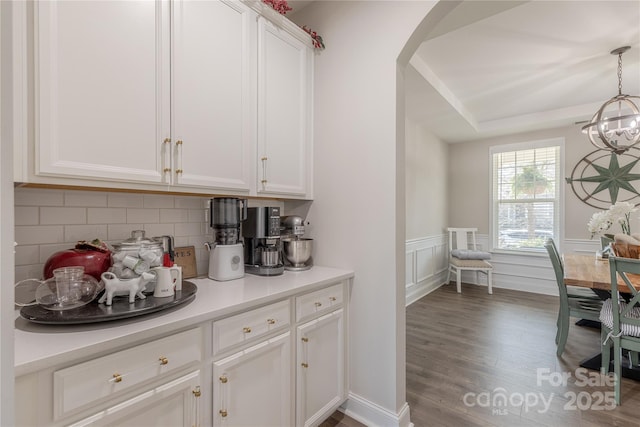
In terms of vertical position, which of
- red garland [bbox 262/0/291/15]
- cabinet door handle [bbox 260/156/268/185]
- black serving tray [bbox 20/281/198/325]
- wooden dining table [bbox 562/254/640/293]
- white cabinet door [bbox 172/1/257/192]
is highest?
red garland [bbox 262/0/291/15]

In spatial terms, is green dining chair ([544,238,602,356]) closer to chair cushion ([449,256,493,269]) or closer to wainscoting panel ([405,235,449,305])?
wainscoting panel ([405,235,449,305])

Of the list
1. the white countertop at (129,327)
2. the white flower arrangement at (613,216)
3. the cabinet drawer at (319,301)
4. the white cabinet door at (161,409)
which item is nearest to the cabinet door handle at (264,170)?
the white countertop at (129,327)

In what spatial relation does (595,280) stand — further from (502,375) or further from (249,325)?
(249,325)

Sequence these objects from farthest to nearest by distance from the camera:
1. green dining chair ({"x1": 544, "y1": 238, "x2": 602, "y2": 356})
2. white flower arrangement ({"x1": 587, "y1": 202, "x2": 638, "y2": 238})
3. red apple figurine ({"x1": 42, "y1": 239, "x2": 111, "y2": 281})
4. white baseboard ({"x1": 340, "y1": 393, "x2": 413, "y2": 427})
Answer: white flower arrangement ({"x1": 587, "y1": 202, "x2": 638, "y2": 238})
green dining chair ({"x1": 544, "y1": 238, "x2": 602, "y2": 356})
white baseboard ({"x1": 340, "y1": 393, "x2": 413, "y2": 427})
red apple figurine ({"x1": 42, "y1": 239, "x2": 111, "y2": 281})

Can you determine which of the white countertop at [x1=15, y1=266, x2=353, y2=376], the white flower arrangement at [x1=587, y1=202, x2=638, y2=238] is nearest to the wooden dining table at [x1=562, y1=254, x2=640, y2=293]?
the white flower arrangement at [x1=587, y1=202, x2=638, y2=238]

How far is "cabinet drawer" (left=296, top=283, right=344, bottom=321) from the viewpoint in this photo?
1.49 m

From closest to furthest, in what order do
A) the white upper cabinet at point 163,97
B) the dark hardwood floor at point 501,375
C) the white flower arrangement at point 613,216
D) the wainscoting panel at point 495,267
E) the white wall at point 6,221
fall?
the white wall at point 6,221, the white upper cabinet at point 163,97, the dark hardwood floor at point 501,375, the white flower arrangement at point 613,216, the wainscoting panel at point 495,267

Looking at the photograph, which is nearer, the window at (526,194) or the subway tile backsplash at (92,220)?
the subway tile backsplash at (92,220)

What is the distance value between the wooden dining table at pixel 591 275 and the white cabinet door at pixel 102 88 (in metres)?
2.89

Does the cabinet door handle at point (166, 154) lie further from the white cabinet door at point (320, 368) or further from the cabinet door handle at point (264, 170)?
the white cabinet door at point (320, 368)

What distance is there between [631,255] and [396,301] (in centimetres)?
224

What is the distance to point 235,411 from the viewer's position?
3.88 ft

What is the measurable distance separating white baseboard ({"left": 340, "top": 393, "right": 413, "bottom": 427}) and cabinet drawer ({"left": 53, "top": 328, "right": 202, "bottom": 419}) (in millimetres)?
1160

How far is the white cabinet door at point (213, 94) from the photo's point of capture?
1353 millimetres
